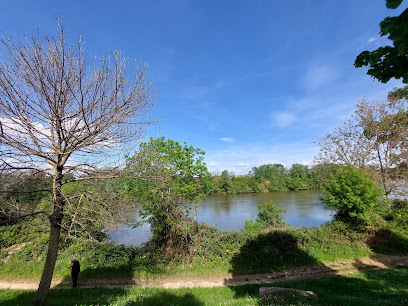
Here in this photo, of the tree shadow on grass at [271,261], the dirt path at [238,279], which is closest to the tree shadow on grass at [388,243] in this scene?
the dirt path at [238,279]

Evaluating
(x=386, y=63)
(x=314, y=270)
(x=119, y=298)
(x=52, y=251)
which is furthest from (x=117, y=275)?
(x=386, y=63)

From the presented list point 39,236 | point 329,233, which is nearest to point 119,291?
point 39,236

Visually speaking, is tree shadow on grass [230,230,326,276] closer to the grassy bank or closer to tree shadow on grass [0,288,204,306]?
the grassy bank

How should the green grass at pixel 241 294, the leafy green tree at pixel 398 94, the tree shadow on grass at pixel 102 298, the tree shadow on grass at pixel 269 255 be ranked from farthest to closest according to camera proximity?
the leafy green tree at pixel 398 94, the tree shadow on grass at pixel 269 255, the tree shadow on grass at pixel 102 298, the green grass at pixel 241 294

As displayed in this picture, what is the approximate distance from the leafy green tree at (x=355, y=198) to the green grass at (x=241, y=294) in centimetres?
325

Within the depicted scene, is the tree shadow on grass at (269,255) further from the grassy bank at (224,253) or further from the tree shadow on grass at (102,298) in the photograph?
the tree shadow on grass at (102,298)

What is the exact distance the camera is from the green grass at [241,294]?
5502 mm

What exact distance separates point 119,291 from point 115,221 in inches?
156

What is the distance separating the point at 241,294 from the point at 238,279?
6.57 ft

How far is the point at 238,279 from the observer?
8.73 metres

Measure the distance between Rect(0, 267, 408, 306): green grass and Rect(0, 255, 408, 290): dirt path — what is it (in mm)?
902

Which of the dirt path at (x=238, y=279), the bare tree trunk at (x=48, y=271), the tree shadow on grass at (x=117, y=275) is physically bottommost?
the dirt path at (x=238, y=279)

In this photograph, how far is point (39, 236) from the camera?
11.1 meters

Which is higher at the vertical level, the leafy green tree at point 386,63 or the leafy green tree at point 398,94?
the leafy green tree at point 398,94
